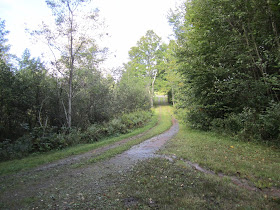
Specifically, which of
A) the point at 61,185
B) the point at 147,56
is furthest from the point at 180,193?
the point at 147,56

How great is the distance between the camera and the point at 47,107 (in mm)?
12375

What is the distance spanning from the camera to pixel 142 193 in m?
3.91

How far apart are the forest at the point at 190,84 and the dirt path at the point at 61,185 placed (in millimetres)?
3529

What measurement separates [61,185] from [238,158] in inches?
238

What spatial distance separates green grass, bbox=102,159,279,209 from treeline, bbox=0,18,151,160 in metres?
6.65

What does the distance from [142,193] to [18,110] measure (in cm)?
1053

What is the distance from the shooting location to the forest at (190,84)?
8.07 m

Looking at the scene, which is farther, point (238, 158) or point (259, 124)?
point (259, 124)

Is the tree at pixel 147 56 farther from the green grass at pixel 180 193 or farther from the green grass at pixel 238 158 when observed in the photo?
the green grass at pixel 180 193

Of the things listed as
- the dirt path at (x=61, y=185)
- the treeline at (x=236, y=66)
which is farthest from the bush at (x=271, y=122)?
the dirt path at (x=61, y=185)

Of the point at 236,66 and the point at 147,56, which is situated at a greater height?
the point at 147,56

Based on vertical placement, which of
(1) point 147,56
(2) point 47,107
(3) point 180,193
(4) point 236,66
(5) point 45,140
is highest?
(1) point 147,56

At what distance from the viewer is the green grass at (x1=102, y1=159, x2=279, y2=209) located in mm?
3387

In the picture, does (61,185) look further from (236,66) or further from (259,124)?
(236,66)
